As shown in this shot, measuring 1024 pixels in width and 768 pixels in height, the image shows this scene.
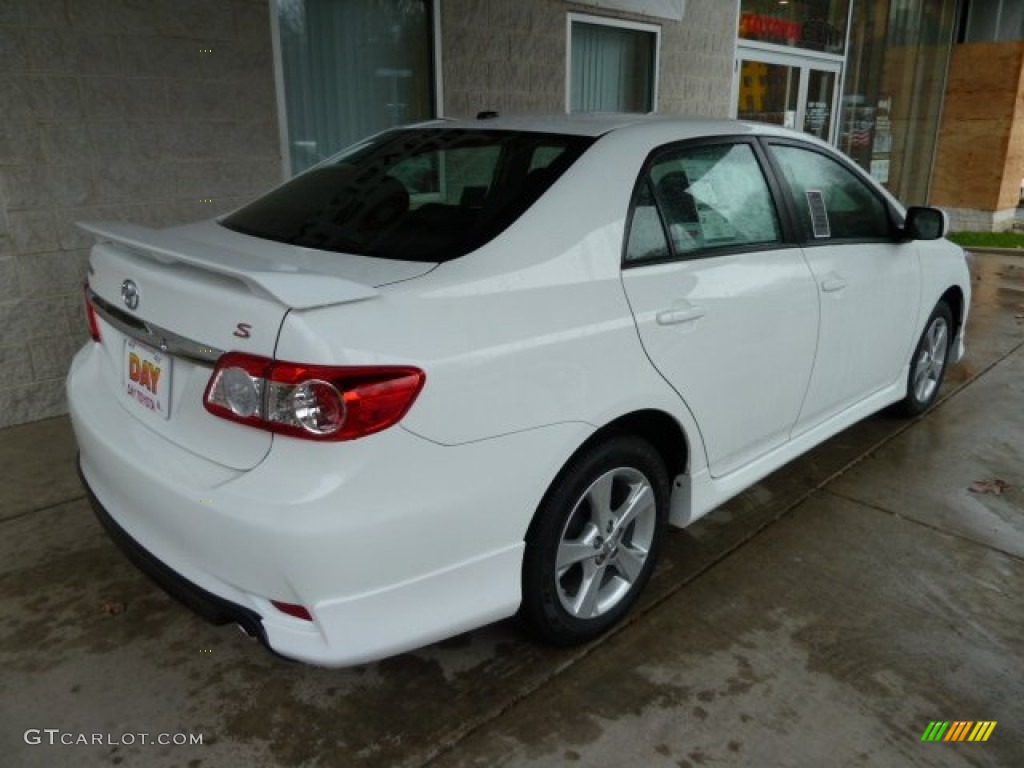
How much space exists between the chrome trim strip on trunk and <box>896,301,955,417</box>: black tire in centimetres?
367

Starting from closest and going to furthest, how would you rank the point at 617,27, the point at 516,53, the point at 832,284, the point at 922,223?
the point at 832,284, the point at 922,223, the point at 516,53, the point at 617,27

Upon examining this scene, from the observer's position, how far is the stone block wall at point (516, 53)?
6098 millimetres

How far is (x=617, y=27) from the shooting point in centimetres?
749

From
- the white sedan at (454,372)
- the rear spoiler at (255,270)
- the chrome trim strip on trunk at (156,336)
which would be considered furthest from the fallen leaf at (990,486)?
the chrome trim strip on trunk at (156,336)

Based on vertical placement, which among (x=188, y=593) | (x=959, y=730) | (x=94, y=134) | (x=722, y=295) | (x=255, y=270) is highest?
(x=94, y=134)

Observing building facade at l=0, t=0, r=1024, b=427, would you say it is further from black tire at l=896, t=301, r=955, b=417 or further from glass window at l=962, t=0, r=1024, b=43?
glass window at l=962, t=0, r=1024, b=43

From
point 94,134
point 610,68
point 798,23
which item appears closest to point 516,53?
point 610,68

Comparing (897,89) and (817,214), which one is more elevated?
(897,89)

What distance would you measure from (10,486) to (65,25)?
232 cm

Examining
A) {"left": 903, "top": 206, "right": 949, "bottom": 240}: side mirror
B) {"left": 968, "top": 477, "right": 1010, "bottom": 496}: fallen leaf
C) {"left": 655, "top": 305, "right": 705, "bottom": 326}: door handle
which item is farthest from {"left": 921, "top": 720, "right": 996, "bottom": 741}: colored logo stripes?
{"left": 903, "top": 206, "right": 949, "bottom": 240}: side mirror

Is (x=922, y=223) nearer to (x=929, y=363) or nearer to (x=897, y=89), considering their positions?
(x=929, y=363)

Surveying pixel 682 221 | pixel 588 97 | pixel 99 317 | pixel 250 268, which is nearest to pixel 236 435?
pixel 250 268

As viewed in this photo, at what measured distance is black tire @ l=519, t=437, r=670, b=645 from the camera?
2.39 metres

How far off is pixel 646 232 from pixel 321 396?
1.23 meters
